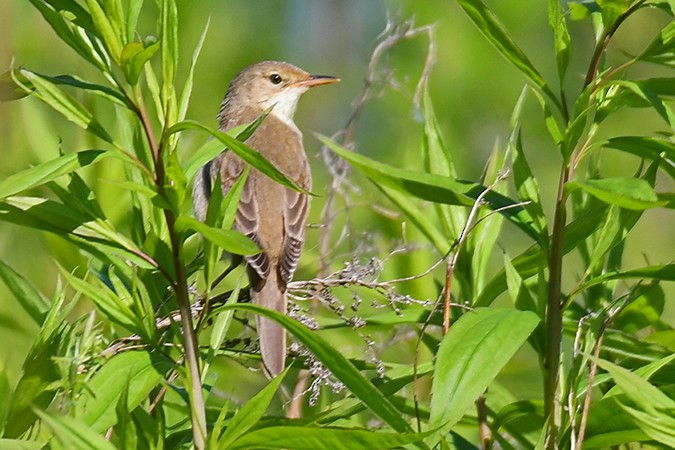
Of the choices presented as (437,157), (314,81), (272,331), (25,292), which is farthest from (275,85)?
(25,292)

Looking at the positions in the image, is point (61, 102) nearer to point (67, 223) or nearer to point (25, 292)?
point (67, 223)

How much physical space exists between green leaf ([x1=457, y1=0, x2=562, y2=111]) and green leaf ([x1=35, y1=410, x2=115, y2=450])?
885 millimetres

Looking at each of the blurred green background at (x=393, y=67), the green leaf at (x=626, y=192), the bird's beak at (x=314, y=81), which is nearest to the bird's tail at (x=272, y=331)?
the blurred green background at (x=393, y=67)

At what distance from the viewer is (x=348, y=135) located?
323cm

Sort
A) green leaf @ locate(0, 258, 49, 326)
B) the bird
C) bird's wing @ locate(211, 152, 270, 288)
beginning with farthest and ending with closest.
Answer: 1. bird's wing @ locate(211, 152, 270, 288)
2. the bird
3. green leaf @ locate(0, 258, 49, 326)

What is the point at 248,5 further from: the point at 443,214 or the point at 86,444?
the point at 86,444

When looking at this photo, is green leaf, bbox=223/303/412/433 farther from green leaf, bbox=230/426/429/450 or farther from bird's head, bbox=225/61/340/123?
bird's head, bbox=225/61/340/123

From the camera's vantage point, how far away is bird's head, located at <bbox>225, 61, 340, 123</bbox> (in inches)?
206

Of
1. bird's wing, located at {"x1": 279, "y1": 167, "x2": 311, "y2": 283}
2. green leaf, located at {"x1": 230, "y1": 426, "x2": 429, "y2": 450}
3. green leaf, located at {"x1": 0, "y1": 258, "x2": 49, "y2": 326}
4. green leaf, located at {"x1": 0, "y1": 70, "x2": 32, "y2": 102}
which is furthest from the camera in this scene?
bird's wing, located at {"x1": 279, "y1": 167, "x2": 311, "y2": 283}

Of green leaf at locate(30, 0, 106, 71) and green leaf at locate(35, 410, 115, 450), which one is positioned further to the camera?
green leaf at locate(30, 0, 106, 71)

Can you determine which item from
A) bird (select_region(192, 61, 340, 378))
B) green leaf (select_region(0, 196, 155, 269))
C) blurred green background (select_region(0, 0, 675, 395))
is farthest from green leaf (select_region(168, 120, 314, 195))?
blurred green background (select_region(0, 0, 675, 395))

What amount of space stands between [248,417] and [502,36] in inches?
29.2

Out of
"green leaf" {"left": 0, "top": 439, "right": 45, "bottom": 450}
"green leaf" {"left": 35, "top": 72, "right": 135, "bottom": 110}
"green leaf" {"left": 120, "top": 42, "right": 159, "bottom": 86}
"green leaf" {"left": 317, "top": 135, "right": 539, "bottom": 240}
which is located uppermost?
"green leaf" {"left": 120, "top": 42, "right": 159, "bottom": 86}

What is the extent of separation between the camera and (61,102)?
1.58 metres
